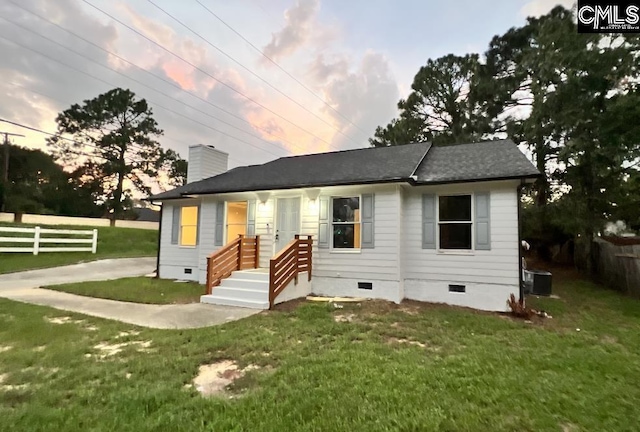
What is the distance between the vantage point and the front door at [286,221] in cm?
934

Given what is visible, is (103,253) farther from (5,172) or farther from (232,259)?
(5,172)

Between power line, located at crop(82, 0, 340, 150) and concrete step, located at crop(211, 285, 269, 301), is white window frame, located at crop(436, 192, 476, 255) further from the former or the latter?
power line, located at crop(82, 0, 340, 150)

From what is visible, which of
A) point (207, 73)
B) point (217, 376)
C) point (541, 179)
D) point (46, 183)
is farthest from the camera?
point (46, 183)

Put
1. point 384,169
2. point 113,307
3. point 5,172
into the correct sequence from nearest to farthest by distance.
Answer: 1. point 113,307
2. point 384,169
3. point 5,172

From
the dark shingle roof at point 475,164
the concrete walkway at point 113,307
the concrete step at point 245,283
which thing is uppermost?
the dark shingle roof at point 475,164

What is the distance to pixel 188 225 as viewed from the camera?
11906 millimetres

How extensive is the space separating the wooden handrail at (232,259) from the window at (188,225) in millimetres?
3349

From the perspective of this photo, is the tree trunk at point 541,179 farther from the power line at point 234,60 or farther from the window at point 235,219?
the window at point 235,219

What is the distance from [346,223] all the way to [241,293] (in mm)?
3250

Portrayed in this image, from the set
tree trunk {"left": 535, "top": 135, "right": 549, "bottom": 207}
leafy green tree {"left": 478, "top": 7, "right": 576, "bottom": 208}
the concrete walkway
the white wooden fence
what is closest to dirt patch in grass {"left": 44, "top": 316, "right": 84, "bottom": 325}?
the concrete walkway

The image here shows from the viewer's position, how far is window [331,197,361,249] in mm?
8633

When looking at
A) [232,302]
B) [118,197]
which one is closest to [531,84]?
[232,302]

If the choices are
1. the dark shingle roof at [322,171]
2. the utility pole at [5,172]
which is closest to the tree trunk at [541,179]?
the dark shingle roof at [322,171]

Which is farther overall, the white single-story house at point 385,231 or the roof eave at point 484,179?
the white single-story house at point 385,231
